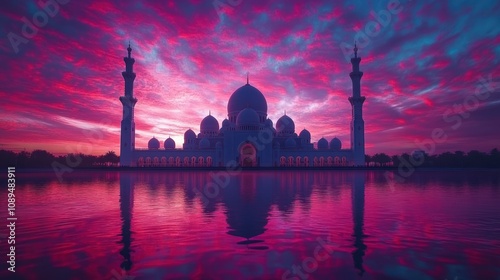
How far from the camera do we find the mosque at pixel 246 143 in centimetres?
5228

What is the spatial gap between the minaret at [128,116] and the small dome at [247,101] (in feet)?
53.5

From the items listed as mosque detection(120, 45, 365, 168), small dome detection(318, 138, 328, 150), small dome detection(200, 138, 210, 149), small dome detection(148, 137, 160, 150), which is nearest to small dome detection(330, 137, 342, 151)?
mosque detection(120, 45, 365, 168)

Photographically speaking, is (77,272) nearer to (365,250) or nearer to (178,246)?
(178,246)

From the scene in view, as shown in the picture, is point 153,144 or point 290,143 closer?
point 290,143

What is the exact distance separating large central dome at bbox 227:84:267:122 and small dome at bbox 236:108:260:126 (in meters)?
3.63

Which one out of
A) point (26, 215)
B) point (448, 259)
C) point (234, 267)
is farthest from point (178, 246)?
point (26, 215)

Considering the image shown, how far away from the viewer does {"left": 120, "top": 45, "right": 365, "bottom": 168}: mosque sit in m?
52.3

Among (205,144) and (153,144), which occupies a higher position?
(153,144)

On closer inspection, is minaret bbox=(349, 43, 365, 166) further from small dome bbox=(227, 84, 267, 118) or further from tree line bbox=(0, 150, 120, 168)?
tree line bbox=(0, 150, 120, 168)

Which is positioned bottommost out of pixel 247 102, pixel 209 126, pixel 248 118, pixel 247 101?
pixel 209 126

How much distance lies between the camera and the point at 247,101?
57.1 meters

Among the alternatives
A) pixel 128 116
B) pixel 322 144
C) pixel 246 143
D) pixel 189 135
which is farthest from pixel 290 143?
pixel 128 116

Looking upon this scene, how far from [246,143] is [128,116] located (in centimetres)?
1872

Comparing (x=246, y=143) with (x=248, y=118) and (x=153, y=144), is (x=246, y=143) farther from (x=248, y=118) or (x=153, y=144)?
(x=153, y=144)
